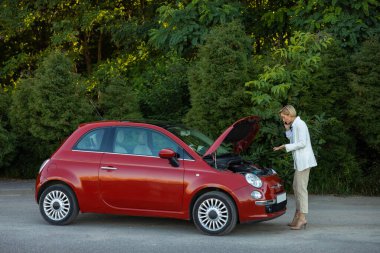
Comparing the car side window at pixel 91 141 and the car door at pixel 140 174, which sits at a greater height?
the car side window at pixel 91 141

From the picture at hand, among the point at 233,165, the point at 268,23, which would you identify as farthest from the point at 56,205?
the point at 268,23

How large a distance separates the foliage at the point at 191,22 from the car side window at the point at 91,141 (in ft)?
20.0

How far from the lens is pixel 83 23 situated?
69.2 ft

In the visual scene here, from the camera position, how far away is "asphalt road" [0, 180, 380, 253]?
9.16 meters

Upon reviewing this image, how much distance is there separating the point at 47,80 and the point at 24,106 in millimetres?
1002

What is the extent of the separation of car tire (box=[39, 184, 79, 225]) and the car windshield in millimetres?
1750

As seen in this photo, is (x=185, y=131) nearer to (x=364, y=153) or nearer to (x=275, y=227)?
(x=275, y=227)

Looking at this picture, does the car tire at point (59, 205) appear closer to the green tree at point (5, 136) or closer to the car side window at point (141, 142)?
the car side window at point (141, 142)

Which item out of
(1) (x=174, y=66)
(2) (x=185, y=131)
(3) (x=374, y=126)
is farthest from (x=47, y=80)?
(3) (x=374, y=126)

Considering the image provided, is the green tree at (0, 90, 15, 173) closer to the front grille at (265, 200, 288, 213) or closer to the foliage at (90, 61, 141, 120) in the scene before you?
the foliage at (90, 61, 141, 120)

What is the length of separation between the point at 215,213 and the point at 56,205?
2.43m

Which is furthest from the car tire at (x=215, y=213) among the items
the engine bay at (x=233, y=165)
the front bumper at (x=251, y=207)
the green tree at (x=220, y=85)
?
the green tree at (x=220, y=85)

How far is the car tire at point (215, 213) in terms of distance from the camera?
32.3 feet

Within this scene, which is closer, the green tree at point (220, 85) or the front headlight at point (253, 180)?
the front headlight at point (253, 180)
